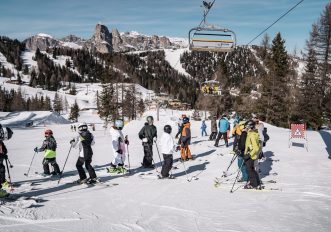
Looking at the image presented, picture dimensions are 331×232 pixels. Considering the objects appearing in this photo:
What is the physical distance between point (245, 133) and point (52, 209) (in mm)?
5811

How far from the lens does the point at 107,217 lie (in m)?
6.56

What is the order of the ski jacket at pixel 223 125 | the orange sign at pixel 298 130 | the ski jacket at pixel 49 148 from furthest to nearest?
1. the orange sign at pixel 298 130
2. the ski jacket at pixel 223 125
3. the ski jacket at pixel 49 148

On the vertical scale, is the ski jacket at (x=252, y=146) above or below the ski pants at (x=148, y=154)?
above

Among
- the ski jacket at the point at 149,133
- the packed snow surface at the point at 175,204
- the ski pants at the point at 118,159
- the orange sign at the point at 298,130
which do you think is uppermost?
the ski jacket at the point at 149,133

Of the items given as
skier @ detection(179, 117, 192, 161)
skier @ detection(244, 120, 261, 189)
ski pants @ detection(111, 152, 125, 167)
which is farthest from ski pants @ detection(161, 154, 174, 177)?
skier @ detection(179, 117, 192, 161)

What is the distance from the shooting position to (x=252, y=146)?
29.4 feet

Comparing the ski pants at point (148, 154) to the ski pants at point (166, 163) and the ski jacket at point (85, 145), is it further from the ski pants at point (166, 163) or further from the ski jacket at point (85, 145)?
the ski jacket at point (85, 145)

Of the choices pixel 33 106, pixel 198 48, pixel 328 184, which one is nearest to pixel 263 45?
pixel 198 48

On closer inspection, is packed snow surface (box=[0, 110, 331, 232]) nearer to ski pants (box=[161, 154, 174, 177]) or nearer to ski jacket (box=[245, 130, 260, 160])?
ski pants (box=[161, 154, 174, 177])

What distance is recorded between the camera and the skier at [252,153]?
8945mm

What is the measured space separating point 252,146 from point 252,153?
191 millimetres

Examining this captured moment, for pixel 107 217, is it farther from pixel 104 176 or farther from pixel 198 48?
pixel 198 48

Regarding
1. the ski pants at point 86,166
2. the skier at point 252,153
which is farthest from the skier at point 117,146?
the skier at point 252,153

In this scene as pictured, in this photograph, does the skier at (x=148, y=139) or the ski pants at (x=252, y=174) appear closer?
the ski pants at (x=252, y=174)
